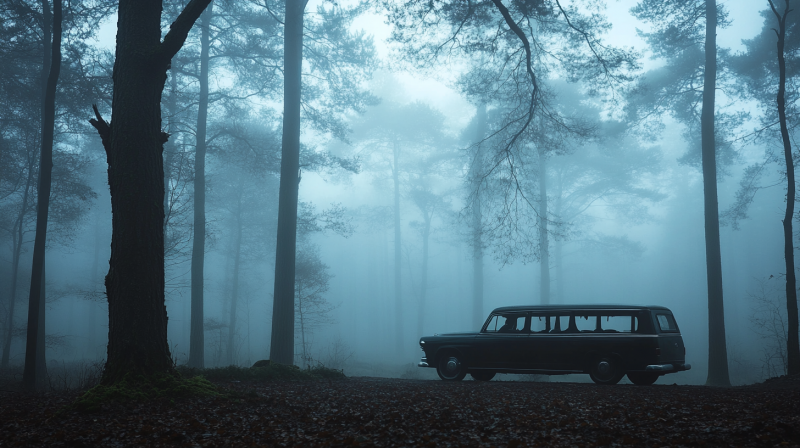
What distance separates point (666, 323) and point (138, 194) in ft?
33.2

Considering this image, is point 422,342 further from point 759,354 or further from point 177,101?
point 759,354

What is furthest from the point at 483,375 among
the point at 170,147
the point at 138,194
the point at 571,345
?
the point at 170,147

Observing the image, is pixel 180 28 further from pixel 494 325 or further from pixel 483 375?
pixel 483 375

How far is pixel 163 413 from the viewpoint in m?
5.91

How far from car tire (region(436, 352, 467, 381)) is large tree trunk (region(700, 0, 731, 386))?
660 cm

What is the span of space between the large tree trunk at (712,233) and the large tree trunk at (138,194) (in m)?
12.8

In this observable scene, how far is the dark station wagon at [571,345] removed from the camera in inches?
395

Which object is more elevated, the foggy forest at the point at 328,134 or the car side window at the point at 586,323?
the foggy forest at the point at 328,134

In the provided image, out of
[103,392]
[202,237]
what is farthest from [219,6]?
[103,392]

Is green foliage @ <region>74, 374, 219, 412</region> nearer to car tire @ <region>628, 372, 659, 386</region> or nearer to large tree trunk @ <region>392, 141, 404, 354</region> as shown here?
car tire @ <region>628, 372, 659, 386</region>

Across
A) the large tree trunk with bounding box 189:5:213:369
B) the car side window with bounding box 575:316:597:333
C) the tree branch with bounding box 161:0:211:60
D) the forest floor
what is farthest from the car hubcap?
the large tree trunk with bounding box 189:5:213:369

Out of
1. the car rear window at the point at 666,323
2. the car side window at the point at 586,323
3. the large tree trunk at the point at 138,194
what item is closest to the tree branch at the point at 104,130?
the large tree trunk at the point at 138,194

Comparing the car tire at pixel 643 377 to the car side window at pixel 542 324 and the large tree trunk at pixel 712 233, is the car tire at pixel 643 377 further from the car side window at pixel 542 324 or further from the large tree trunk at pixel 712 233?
the large tree trunk at pixel 712 233

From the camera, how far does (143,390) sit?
21.6 feet
